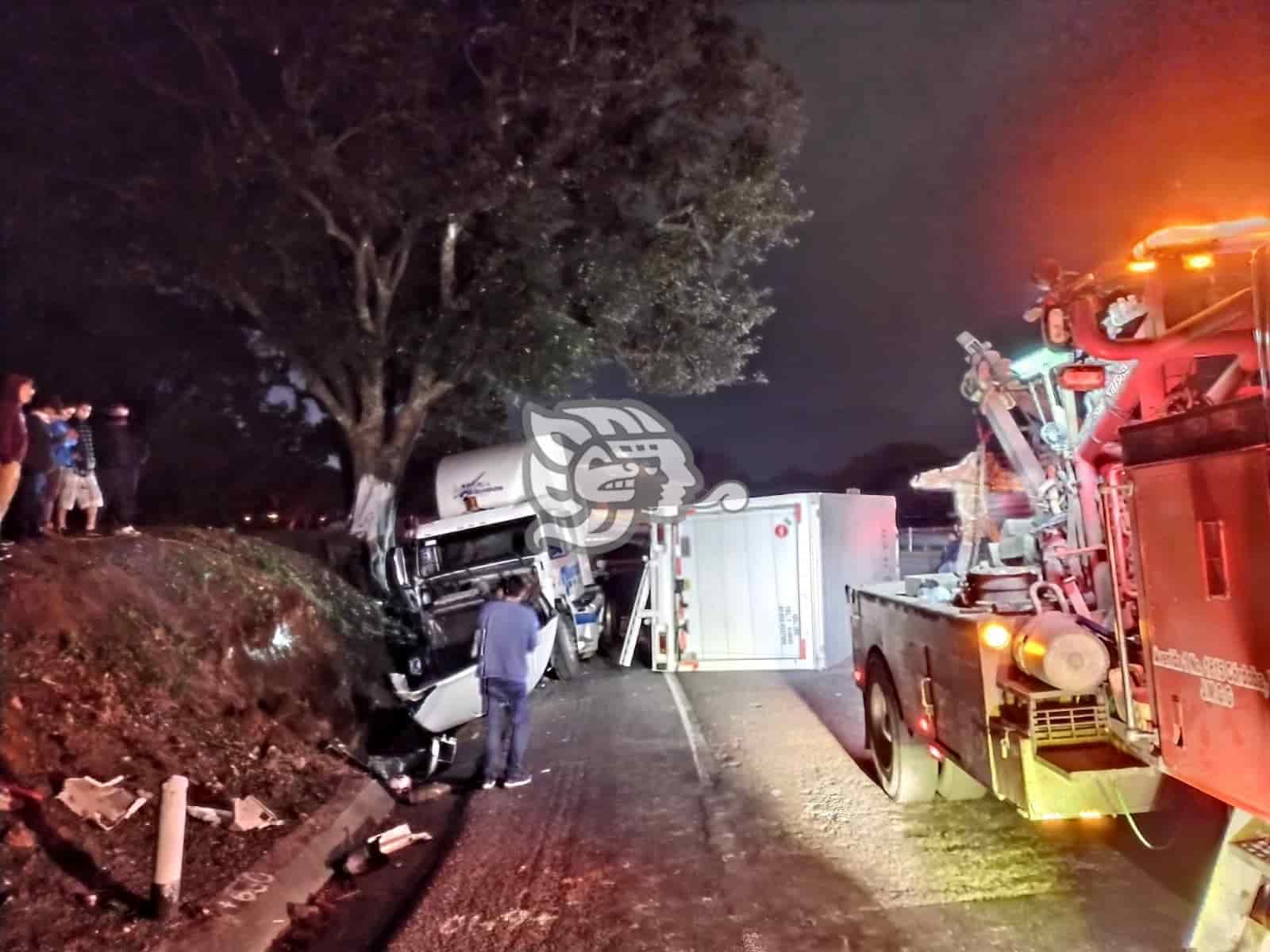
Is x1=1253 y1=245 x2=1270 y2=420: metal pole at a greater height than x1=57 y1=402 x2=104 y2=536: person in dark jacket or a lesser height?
lesser

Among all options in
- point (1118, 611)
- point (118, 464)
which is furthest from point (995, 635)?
point (118, 464)

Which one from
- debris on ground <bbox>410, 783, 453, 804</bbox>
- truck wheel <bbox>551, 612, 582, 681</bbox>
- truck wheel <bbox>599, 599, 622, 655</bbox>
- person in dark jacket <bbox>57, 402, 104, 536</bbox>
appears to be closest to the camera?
debris on ground <bbox>410, 783, 453, 804</bbox>

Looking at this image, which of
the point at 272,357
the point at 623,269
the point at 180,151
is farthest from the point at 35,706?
the point at 272,357

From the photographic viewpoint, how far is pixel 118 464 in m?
11.5

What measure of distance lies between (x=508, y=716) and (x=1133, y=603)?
510 cm

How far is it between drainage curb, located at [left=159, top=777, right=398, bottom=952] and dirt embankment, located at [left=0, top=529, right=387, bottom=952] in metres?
0.11

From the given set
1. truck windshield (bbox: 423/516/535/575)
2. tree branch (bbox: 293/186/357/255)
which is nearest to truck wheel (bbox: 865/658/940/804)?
truck windshield (bbox: 423/516/535/575)

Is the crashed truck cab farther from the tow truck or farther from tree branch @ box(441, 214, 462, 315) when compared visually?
the tow truck

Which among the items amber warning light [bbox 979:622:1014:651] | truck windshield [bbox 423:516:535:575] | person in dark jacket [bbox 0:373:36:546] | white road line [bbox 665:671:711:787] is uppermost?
person in dark jacket [bbox 0:373:36:546]

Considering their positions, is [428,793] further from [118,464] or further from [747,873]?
[118,464]

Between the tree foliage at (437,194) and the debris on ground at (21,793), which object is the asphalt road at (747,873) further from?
the tree foliage at (437,194)

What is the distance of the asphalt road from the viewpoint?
462 centimetres

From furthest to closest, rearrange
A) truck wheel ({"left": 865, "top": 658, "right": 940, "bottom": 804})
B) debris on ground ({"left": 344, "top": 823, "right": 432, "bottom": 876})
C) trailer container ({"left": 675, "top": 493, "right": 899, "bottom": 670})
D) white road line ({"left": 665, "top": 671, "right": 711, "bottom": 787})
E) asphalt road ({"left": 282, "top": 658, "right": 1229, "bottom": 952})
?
1. trailer container ({"left": 675, "top": 493, "right": 899, "bottom": 670})
2. white road line ({"left": 665, "top": 671, "right": 711, "bottom": 787})
3. truck wheel ({"left": 865, "top": 658, "right": 940, "bottom": 804})
4. debris on ground ({"left": 344, "top": 823, "right": 432, "bottom": 876})
5. asphalt road ({"left": 282, "top": 658, "right": 1229, "bottom": 952})

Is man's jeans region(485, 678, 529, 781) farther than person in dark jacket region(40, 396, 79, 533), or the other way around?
person in dark jacket region(40, 396, 79, 533)
